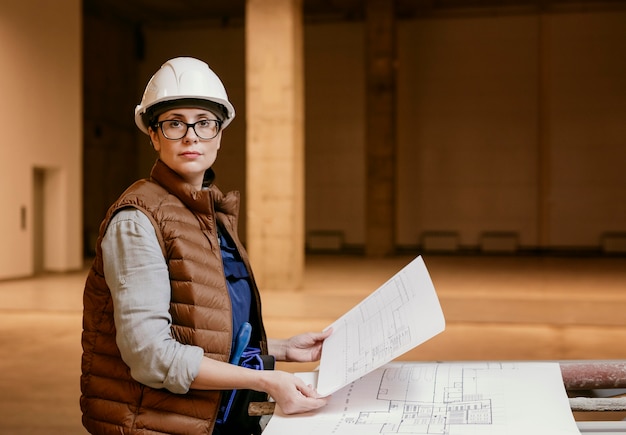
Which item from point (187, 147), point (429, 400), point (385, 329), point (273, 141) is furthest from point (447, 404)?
point (273, 141)

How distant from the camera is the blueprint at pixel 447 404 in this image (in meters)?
1.59

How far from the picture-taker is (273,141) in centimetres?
1269

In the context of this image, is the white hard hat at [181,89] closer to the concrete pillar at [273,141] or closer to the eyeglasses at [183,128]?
the eyeglasses at [183,128]

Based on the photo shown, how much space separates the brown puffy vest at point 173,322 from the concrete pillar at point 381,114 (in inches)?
Answer: 746

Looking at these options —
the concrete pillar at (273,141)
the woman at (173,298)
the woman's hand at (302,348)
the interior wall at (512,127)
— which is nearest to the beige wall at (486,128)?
the interior wall at (512,127)

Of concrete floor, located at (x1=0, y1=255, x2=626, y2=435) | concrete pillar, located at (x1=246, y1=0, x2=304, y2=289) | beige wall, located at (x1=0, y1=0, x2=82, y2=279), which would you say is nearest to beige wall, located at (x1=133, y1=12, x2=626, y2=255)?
concrete floor, located at (x1=0, y1=255, x2=626, y2=435)

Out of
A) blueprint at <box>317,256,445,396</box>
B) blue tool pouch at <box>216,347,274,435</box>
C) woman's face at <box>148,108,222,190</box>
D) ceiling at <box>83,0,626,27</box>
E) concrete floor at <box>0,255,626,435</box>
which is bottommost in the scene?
concrete floor at <box>0,255,626,435</box>

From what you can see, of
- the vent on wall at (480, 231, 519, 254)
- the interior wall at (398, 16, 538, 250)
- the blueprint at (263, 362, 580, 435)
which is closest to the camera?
the blueprint at (263, 362, 580, 435)

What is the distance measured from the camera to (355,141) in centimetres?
2350

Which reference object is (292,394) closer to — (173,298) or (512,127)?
(173,298)

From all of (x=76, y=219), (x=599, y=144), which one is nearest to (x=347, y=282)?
(x=76, y=219)

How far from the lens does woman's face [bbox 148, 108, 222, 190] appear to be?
204cm

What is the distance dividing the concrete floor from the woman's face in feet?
11.0

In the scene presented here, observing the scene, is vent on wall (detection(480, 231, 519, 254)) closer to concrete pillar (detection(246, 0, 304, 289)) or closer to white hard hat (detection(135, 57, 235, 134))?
→ concrete pillar (detection(246, 0, 304, 289))
